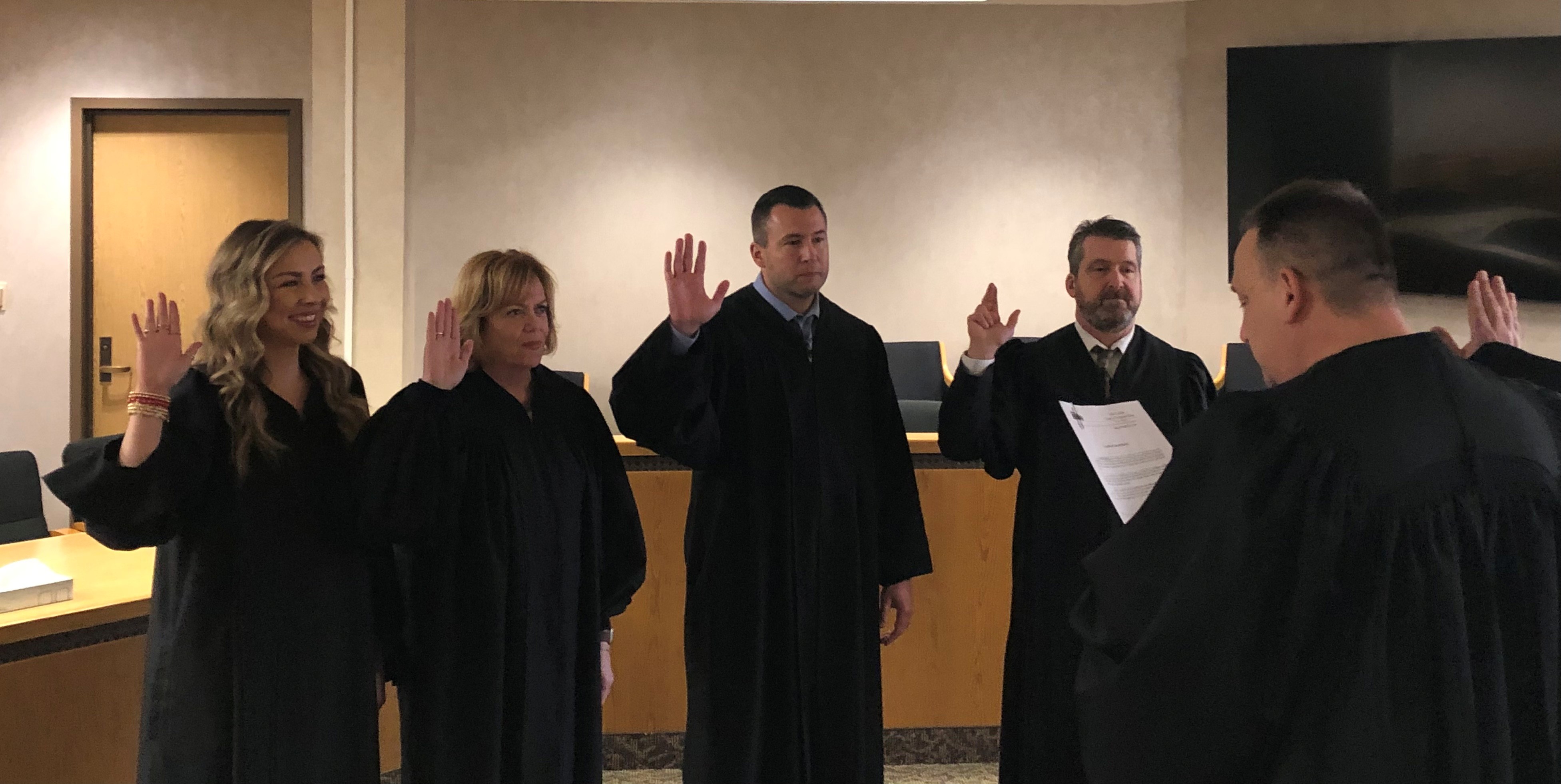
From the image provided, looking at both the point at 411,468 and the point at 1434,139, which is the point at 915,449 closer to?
the point at 411,468

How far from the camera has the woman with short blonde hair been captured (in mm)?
1912

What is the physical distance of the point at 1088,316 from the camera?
8.05 ft

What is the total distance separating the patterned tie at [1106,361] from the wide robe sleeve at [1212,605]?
44.8 inches

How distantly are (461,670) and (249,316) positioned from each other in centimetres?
72

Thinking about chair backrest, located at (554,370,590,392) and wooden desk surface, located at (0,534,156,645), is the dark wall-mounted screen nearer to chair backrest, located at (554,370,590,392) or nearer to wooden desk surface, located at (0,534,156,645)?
chair backrest, located at (554,370,590,392)

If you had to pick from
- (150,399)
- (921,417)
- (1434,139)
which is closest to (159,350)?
(150,399)

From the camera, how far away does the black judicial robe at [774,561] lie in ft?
7.57

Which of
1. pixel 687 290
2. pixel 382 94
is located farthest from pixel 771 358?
pixel 382 94

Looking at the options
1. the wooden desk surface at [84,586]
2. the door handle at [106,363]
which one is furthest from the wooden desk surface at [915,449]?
the door handle at [106,363]

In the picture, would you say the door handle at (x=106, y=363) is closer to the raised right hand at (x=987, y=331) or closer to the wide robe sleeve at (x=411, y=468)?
the wide robe sleeve at (x=411, y=468)

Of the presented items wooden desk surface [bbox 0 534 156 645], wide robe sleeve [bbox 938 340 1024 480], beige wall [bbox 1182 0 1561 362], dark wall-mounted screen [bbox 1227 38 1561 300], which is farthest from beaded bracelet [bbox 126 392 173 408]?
beige wall [bbox 1182 0 1561 362]

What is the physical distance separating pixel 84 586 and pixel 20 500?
1.43 m

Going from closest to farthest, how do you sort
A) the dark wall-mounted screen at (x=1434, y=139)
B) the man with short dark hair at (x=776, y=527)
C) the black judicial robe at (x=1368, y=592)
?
the black judicial robe at (x=1368, y=592)
the man with short dark hair at (x=776, y=527)
the dark wall-mounted screen at (x=1434, y=139)

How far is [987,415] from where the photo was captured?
2439 mm
